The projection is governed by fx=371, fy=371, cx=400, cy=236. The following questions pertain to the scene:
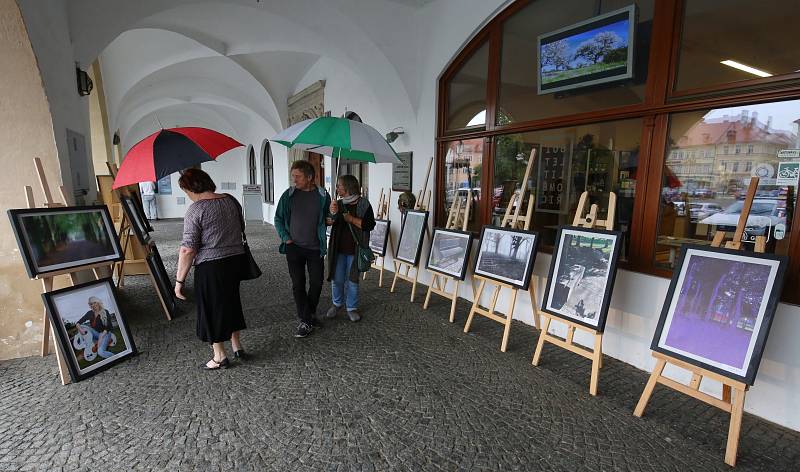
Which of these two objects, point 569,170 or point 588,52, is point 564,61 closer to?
point 588,52

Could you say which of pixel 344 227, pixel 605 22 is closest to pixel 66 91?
pixel 344 227

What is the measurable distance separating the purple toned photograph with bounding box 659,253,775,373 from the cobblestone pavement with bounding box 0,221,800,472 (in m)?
0.52

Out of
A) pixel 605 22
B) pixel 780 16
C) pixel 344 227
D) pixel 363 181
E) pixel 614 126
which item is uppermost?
pixel 605 22

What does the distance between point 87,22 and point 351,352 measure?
3.87 metres

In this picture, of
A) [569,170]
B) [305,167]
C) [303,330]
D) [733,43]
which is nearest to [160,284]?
[303,330]

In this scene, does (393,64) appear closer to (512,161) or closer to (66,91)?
(512,161)

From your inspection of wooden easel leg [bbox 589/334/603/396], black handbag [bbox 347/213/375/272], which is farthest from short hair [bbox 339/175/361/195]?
wooden easel leg [bbox 589/334/603/396]

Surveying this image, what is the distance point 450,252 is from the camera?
4031 mm

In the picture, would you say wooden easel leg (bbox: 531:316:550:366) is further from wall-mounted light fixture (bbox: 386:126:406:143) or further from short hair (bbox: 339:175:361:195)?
wall-mounted light fixture (bbox: 386:126:406:143)

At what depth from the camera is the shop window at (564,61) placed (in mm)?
2895

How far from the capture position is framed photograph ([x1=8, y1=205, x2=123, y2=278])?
2414 millimetres

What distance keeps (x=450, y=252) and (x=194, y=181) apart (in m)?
2.54

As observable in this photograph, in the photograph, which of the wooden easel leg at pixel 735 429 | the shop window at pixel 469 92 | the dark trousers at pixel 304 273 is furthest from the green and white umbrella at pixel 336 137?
the wooden easel leg at pixel 735 429

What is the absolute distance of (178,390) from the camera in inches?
97.5
